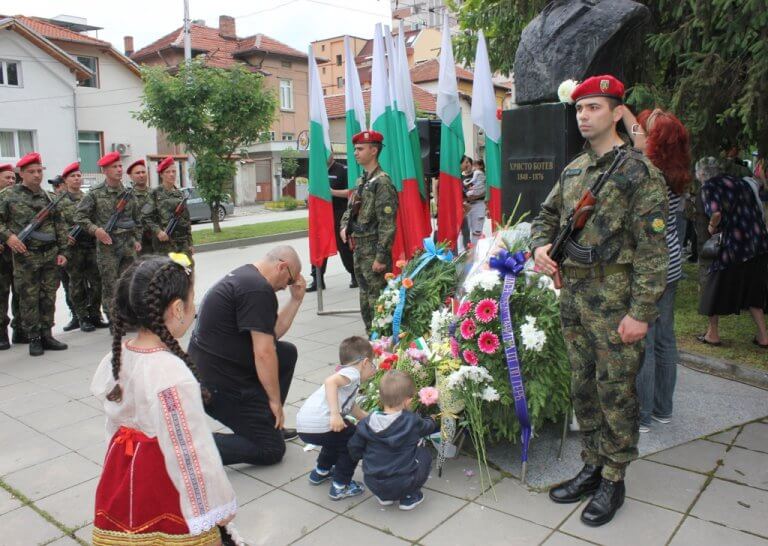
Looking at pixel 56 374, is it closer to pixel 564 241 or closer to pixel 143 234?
pixel 143 234

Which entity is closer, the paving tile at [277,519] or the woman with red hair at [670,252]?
the paving tile at [277,519]

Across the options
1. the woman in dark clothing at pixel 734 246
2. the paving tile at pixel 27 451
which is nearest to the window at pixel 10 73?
the paving tile at pixel 27 451

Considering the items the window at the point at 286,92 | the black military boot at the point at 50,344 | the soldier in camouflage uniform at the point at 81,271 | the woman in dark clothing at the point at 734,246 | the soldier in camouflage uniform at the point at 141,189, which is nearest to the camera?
the woman in dark clothing at the point at 734,246

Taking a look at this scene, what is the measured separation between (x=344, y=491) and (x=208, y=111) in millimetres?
15845

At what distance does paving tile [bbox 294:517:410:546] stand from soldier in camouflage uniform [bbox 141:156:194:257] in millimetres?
5432

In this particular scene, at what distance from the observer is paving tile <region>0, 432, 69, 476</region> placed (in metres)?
3.95

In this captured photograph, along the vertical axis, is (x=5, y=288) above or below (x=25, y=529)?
above

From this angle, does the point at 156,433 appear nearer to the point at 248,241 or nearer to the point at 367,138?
the point at 367,138

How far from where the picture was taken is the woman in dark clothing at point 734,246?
5.44 metres

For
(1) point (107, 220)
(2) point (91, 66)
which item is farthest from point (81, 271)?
(2) point (91, 66)

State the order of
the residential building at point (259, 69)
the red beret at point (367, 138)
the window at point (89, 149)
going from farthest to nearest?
the residential building at point (259, 69)
the window at point (89, 149)
the red beret at point (367, 138)

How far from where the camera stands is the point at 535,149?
5.04 metres

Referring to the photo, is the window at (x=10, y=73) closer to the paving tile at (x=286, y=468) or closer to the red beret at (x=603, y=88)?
the paving tile at (x=286, y=468)

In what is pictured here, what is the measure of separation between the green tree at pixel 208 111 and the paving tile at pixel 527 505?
15.4 metres
